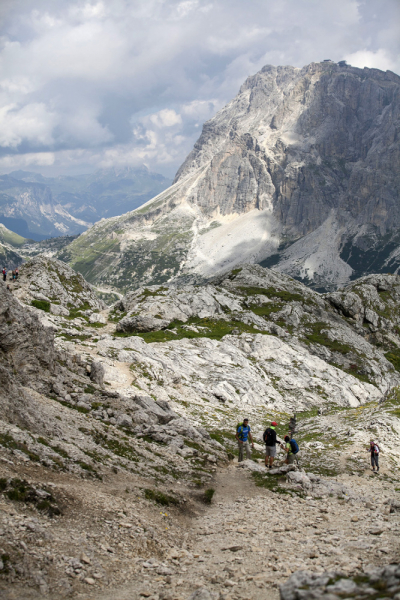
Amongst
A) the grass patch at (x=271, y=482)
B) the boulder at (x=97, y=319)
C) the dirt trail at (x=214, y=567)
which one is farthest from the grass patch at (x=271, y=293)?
the dirt trail at (x=214, y=567)

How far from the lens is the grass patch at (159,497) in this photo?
15.5 metres

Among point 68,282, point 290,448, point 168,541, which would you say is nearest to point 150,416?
point 290,448

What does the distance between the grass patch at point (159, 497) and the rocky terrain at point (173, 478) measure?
0.20 feet

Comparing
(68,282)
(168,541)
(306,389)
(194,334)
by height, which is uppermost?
(68,282)

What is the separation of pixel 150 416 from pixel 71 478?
12193 mm

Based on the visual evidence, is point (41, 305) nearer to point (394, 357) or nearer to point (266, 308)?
point (266, 308)

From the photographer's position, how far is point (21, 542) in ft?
33.1

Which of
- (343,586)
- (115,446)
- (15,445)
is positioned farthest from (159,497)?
(343,586)

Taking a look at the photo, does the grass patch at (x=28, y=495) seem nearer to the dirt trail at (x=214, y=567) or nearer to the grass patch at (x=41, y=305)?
the dirt trail at (x=214, y=567)

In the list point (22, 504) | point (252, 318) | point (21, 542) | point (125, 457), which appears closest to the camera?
point (21, 542)

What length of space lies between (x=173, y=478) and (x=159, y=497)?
306 cm

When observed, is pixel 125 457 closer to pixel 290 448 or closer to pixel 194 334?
pixel 290 448

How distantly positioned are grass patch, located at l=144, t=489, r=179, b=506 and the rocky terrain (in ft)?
0.20

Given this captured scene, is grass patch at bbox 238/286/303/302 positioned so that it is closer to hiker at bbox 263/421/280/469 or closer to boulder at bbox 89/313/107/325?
boulder at bbox 89/313/107/325
